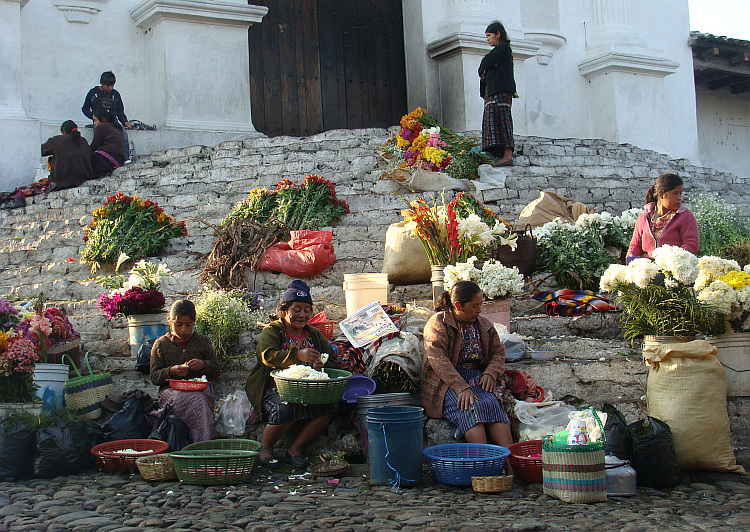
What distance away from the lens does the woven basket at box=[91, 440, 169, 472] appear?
4.90 metres

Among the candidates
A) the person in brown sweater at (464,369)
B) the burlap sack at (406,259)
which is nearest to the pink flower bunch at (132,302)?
the burlap sack at (406,259)

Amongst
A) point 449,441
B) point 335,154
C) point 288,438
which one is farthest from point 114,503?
point 335,154

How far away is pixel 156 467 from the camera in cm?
471

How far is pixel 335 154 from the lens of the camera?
11055 mm

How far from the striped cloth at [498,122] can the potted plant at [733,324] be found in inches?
223

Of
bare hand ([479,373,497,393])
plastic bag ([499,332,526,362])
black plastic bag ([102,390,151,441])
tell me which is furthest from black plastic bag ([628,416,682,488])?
black plastic bag ([102,390,151,441])

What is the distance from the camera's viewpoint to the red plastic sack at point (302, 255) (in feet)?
25.7

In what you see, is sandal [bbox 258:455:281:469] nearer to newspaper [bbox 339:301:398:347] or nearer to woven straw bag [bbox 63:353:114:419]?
newspaper [bbox 339:301:398:347]

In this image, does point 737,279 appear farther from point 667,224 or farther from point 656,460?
point 656,460

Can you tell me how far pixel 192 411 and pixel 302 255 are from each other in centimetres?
277

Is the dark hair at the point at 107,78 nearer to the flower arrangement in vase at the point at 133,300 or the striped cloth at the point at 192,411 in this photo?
the flower arrangement in vase at the point at 133,300

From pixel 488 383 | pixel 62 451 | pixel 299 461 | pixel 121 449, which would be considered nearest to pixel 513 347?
pixel 488 383

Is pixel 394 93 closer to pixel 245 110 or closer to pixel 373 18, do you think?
pixel 373 18

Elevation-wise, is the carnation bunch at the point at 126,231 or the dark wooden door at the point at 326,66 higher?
the dark wooden door at the point at 326,66
